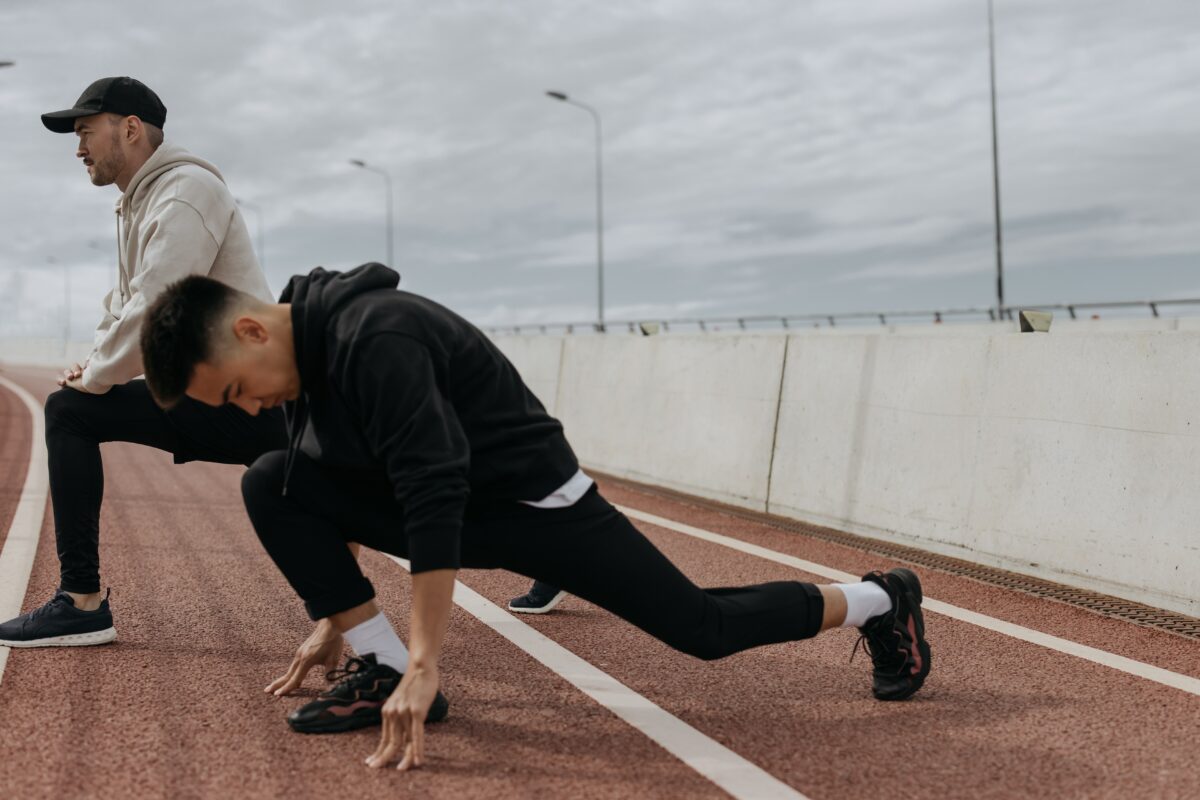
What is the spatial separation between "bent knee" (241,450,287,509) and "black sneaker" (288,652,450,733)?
55cm

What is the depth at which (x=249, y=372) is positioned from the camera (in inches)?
111

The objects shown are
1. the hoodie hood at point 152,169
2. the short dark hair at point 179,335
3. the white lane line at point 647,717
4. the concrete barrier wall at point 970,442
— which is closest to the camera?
the short dark hair at point 179,335

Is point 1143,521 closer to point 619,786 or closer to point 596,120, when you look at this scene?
point 619,786

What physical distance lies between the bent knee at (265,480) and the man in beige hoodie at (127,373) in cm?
74

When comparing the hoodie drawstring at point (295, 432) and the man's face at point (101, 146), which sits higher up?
the man's face at point (101, 146)

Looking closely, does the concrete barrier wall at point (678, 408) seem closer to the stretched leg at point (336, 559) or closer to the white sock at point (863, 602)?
the white sock at point (863, 602)

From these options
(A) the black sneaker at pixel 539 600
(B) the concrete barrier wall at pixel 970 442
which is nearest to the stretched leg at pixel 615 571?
(A) the black sneaker at pixel 539 600

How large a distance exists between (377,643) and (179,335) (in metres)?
1.10

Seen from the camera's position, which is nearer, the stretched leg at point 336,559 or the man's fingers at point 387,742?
the man's fingers at point 387,742

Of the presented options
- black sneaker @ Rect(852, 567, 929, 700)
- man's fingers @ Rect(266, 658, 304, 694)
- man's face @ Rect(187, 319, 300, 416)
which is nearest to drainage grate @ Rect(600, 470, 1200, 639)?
black sneaker @ Rect(852, 567, 929, 700)

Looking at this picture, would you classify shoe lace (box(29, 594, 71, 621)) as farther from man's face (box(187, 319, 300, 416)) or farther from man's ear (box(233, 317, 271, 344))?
man's ear (box(233, 317, 271, 344))

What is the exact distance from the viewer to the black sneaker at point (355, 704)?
3.22 metres

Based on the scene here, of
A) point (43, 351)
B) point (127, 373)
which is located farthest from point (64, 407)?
point (43, 351)

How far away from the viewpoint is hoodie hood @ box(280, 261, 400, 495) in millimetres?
2941
